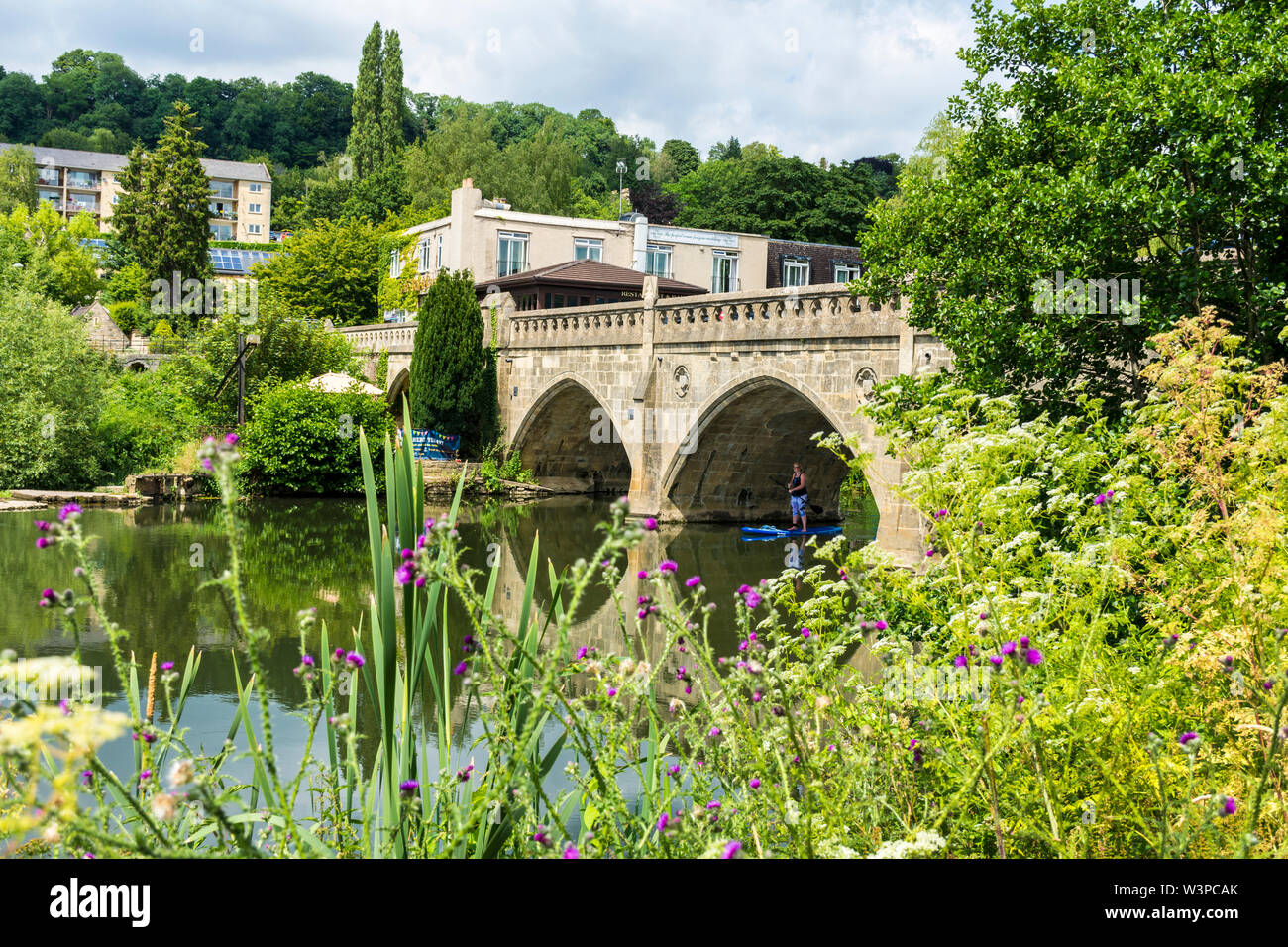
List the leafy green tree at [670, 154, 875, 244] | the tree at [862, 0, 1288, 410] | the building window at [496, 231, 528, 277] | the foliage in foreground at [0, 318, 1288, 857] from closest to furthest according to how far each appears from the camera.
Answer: the foliage in foreground at [0, 318, 1288, 857]
the tree at [862, 0, 1288, 410]
the building window at [496, 231, 528, 277]
the leafy green tree at [670, 154, 875, 244]

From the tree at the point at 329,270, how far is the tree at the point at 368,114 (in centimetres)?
2446

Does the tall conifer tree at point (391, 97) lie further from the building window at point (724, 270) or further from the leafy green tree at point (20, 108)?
Result: the leafy green tree at point (20, 108)

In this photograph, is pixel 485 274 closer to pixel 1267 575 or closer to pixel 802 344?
pixel 802 344

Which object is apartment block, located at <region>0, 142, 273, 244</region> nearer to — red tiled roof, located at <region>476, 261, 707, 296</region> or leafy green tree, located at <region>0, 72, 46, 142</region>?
leafy green tree, located at <region>0, 72, 46, 142</region>

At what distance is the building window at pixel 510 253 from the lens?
38750 mm

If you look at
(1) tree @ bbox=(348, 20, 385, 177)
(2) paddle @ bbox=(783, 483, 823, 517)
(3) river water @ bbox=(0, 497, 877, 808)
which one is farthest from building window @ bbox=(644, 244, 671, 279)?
Answer: (1) tree @ bbox=(348, 20, 385, 177)

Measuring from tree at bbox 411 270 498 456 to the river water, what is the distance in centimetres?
345

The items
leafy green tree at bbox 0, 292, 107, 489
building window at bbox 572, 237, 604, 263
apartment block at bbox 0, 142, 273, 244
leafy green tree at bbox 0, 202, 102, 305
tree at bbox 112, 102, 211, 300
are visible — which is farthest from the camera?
apartment block at bbox 0, 142, 273, 244

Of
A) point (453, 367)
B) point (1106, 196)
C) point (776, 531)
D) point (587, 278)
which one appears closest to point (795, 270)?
point (587, 278)

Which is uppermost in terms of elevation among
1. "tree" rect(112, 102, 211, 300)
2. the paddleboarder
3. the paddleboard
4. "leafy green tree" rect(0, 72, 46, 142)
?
"leafy green tree" rect(0, 72, 46, 142)

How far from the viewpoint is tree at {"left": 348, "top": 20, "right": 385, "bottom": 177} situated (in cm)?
6612

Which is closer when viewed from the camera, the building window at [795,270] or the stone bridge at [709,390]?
the stone bridge at [709,390]

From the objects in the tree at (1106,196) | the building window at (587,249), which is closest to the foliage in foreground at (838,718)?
the tree at (1106,196)

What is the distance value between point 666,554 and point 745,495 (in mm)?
6381
